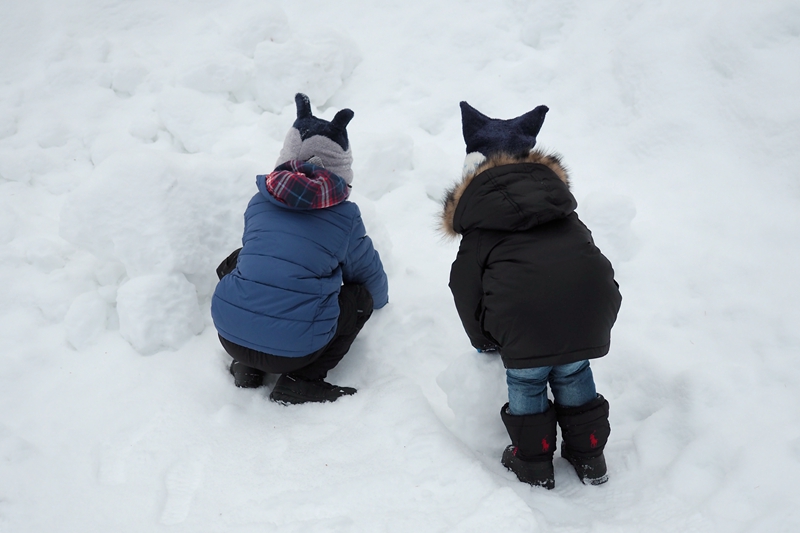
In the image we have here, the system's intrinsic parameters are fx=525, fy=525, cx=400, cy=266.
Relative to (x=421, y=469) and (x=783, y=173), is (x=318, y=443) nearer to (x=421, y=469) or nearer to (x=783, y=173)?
(x=421, y=469)

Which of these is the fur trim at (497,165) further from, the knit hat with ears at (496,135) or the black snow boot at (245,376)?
the black snow boot at (245,376)

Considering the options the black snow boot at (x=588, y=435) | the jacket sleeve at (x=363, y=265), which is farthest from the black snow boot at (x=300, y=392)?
the black snow boot at (x=588, y=435)

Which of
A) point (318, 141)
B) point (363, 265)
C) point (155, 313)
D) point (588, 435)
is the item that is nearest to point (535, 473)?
point (588, 435)

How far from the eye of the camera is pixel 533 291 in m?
1.47

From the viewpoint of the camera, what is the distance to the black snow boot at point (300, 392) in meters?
1.89

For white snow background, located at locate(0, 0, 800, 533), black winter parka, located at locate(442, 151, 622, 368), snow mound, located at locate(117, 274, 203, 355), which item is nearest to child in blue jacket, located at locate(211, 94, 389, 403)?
white snow background, located at locate(0, 0, 800, 533)

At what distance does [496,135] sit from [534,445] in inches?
38.3

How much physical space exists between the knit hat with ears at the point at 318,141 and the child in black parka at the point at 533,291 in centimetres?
50

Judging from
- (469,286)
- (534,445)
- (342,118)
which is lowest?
(534,445)

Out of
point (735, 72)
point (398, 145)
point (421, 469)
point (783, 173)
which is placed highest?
point (735, 72)

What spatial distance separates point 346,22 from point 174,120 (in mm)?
1500

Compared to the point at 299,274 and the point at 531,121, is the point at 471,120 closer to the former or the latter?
the point at 531,121

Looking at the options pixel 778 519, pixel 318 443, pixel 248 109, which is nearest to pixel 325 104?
pixel 248 109

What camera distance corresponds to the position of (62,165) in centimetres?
293
